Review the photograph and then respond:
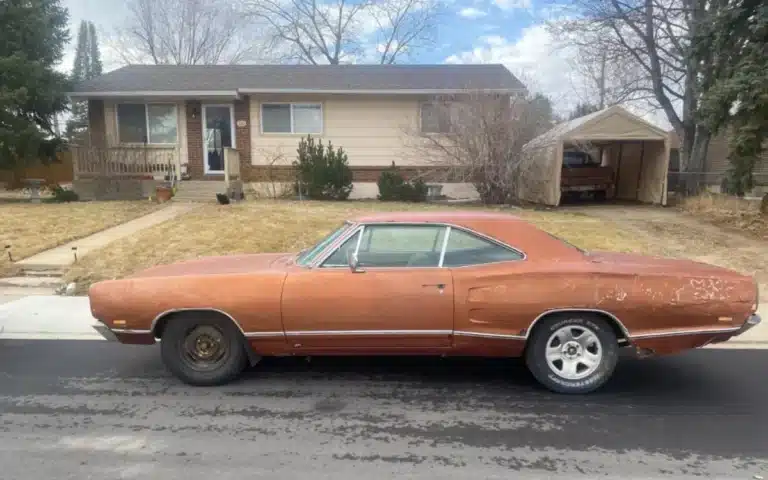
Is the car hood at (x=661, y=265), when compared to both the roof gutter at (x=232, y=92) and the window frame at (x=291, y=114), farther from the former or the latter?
the window frame at (x=291, y=114)

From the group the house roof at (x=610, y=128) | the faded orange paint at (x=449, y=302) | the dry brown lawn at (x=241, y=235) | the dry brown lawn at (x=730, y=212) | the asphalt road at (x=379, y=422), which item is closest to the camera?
the asphalt road at (x=379, y=422)

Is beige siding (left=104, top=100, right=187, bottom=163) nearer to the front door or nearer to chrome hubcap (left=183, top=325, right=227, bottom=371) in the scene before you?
the front door

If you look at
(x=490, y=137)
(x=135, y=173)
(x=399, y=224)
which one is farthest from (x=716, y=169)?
(x=399, y=224)

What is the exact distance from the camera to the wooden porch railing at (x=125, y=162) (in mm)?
17125

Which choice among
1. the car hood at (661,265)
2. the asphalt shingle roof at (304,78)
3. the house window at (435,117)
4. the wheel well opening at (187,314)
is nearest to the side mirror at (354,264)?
the wheel well opening at (187,314)

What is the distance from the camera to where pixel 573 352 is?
4.36 m

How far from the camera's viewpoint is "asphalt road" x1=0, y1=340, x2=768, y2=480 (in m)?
3.28

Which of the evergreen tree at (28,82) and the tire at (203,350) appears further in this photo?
the evergreen tree at (28,82)

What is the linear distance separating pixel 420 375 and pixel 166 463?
2.18 metres

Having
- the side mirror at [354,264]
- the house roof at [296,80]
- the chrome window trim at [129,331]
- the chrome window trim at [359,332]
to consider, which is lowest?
the chrome window trim at [129,331]

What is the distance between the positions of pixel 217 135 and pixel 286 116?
244 centimetres

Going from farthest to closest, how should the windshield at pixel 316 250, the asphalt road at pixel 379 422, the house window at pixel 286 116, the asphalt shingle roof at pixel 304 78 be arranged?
1. the house window at pixel 286 116
2. the asphalt shingle roof at pixel 304 78
3. the windshield at pixel 316 250
4. the asphalt road at pixel 379 422

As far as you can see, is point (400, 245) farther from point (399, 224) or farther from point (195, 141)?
point (195, 141)

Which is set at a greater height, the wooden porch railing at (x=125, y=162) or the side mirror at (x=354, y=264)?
the wooden porch railing at (x=125, y=162)
